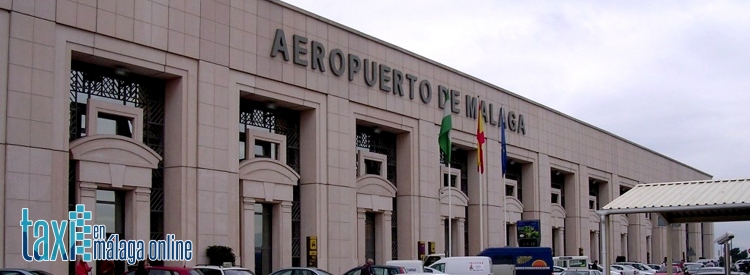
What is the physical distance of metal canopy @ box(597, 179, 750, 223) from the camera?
21891mm

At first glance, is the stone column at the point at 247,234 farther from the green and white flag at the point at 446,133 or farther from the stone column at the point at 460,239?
the stone column at the point at 460,239

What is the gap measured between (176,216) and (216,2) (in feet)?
28.5

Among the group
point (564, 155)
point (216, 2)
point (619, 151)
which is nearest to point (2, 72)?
point (216, 2)

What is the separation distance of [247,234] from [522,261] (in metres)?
14.2

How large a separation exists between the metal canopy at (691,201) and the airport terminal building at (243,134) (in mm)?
15336

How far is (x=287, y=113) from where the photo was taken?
4338cm

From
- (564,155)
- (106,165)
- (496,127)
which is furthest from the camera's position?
(564,155)

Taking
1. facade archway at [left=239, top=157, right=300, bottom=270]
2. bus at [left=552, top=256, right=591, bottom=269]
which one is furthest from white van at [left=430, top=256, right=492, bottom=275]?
bus at [left=552, top=256, right=591, bottom=269]

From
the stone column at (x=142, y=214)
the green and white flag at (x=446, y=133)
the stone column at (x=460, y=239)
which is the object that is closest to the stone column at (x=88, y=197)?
the stone column at (x=142, y=214)

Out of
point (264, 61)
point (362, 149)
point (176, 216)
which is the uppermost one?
point (264, 61)

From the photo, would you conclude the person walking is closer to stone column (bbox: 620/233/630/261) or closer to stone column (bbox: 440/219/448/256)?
stone column (bbox: 440/219/448/256)

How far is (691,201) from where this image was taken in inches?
881

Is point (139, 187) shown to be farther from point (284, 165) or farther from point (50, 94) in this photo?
point (284, 165)

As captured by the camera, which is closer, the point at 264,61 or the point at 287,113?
the point at 264,61
